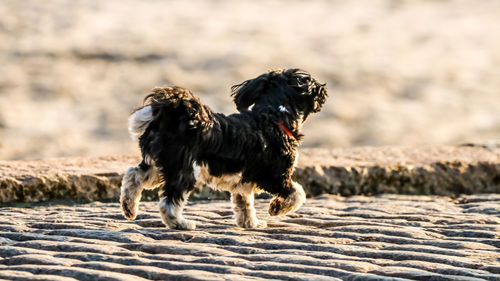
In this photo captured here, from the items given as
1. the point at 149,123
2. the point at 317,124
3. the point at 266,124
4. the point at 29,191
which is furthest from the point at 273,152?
the point at 317,124

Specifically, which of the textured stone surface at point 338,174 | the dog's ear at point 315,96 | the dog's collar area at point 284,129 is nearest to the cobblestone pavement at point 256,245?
the textured stone surface at point 338,174

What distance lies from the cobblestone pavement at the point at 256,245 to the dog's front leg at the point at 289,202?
0.36 ft

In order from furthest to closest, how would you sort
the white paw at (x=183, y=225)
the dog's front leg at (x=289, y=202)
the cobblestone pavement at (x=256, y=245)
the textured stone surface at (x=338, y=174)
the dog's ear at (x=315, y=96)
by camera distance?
the textured stone surface at (x=338, y=174) → the dog's ear at (x=315, y=96) → the dog's front leg at (x=289, y=202) → the white paw at (x=183, y=225) → the cobblestone pavement at (x=256, y=245)

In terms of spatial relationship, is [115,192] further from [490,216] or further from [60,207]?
[490,216]

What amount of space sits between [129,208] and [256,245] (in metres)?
1.19

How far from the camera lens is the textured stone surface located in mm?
8547

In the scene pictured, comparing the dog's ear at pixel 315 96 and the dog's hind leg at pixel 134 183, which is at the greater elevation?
the dog's ear at pixel 315 96

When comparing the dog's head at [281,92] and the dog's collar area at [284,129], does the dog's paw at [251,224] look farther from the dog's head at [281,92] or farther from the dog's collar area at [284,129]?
the dog's head at [281,92]

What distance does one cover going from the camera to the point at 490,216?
7840 millimetres

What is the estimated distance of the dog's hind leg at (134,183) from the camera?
277 inches

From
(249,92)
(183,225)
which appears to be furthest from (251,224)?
(249,92)

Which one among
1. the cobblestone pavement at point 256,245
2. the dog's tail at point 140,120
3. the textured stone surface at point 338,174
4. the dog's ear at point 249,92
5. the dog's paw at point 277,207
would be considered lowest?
the cobblestone pavement at point 256,245

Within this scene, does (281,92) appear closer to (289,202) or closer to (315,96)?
(315,96)

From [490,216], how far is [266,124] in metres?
2.02
